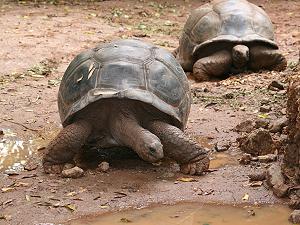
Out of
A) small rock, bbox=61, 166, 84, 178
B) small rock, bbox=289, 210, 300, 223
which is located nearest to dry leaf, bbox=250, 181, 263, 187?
small rock, bbox=289, 210, 300, 223

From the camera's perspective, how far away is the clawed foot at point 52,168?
457cm

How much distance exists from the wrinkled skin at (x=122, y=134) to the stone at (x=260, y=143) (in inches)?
17.1

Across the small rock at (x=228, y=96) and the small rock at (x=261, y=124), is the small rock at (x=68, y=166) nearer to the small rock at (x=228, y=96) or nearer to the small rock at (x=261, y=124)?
the small rock at (x=261, y=124)

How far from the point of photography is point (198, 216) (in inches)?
152

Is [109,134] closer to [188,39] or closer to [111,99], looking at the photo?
[111,99]

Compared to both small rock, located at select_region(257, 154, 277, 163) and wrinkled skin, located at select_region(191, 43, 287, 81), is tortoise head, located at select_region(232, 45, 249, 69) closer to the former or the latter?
wrinkled skin, located at select_region(191, 43, 287, 81)

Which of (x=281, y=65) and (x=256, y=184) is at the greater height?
(x=256, y=184)

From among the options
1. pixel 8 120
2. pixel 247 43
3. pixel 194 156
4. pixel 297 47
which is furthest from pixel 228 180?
pixel 297 47

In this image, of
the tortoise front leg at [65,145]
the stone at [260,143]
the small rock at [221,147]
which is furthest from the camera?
the small rock at [221,147]

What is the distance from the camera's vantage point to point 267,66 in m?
7.86

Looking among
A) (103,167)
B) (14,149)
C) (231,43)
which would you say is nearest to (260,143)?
(103,167)

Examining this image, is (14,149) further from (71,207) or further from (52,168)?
(71,207)

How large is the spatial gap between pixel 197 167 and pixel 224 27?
3585mm

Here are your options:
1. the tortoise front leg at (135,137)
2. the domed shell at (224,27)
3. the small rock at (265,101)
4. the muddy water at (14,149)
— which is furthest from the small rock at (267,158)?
the domed shell at (224,27)
